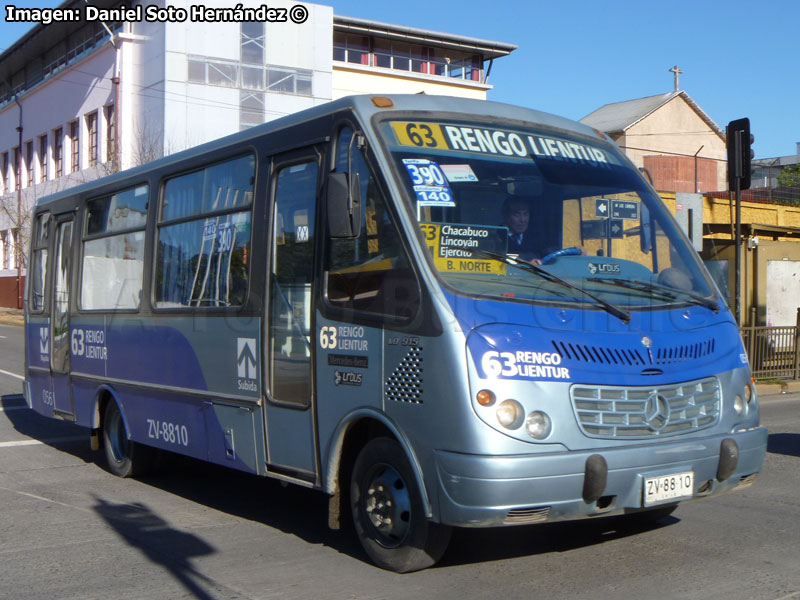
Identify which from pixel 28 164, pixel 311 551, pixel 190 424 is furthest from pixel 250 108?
pixel 311 551

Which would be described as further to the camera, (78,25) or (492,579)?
(78,25)

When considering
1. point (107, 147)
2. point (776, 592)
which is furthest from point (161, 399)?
point (107, 147)

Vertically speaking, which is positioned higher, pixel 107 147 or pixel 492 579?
pixel 107 147

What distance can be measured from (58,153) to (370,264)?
4313 centimetres

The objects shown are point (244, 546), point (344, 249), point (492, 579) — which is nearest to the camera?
point (492, 579)

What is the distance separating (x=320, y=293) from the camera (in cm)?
639

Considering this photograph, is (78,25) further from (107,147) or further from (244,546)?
(244,546)

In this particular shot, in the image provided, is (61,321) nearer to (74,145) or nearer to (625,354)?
(625,354)

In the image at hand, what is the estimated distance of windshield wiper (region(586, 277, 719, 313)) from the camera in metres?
6.10

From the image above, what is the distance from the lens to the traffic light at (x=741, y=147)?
498 inches

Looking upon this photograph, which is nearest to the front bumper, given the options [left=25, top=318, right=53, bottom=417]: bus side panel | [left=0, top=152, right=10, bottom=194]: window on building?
[left=25, top=318, right=53, bottom=417]: bus side panel

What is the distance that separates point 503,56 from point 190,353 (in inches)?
1794

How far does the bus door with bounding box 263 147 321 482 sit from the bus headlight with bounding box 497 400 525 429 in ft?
5.36

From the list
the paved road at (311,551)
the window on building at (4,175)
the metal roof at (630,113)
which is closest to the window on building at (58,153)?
the window on building at (4,175)
